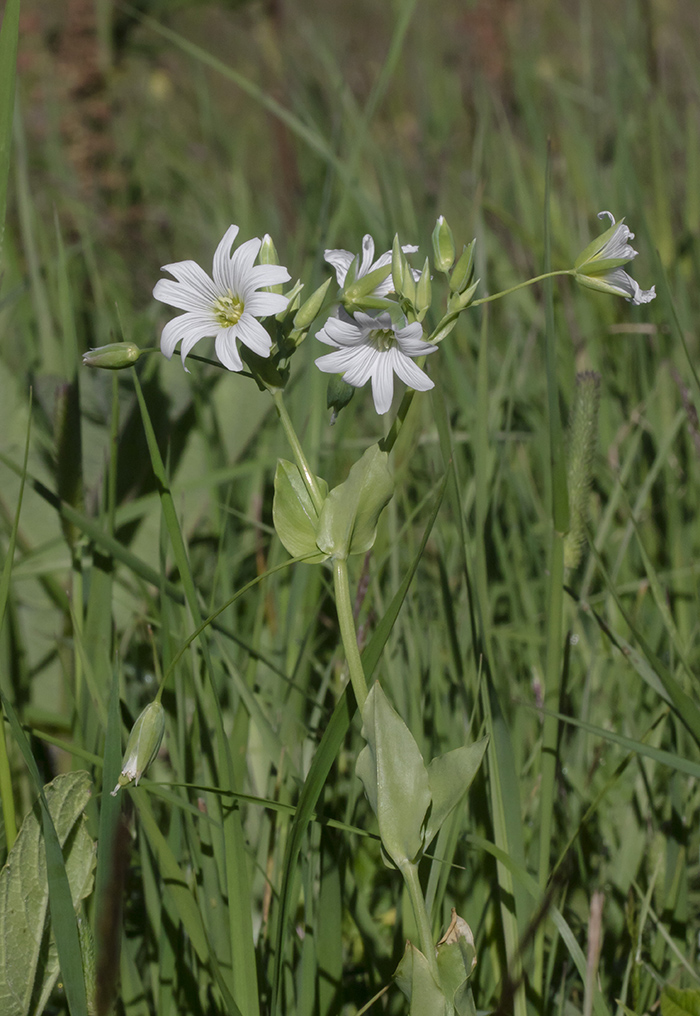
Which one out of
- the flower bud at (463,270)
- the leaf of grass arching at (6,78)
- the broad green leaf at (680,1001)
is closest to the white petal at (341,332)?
the flower bud at (463,270)

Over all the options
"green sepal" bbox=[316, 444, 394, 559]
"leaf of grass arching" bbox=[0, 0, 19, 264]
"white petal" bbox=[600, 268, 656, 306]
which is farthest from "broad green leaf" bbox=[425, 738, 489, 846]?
"leaf of grass arching" bbox=[0, 0, 19, 264]

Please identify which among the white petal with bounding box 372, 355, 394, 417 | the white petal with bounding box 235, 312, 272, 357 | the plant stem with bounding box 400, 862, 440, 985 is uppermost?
the white petal with bounding box 235, 312, 272, 357

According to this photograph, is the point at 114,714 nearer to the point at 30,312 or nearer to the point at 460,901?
the point at 460,901

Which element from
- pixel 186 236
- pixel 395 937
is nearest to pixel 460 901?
pixel 395 937

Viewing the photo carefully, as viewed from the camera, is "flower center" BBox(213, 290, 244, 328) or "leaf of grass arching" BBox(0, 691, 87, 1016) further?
"flower center" BBox(213, 290, 244, 328)

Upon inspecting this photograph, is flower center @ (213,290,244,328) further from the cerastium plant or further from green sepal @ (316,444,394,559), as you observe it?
green sepal @ (316,444,394,559)

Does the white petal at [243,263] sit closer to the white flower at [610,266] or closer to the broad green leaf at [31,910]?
the white flower at [610,266]

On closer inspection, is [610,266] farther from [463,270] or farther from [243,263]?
[243,263]

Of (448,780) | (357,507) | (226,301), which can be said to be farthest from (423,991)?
(226,301)
